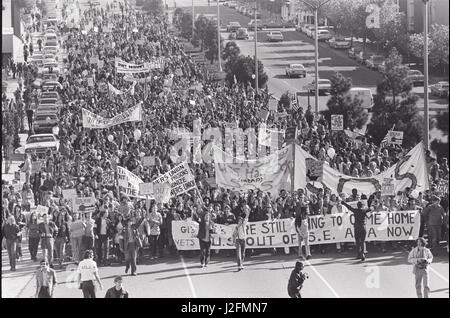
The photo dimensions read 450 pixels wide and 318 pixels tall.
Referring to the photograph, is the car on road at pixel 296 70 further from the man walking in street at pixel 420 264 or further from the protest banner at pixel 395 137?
the man walking in street at pixel 420 264

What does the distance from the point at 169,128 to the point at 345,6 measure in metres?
27.3

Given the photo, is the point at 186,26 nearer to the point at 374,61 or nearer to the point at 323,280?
the point at 374,61

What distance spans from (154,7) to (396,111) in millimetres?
50027

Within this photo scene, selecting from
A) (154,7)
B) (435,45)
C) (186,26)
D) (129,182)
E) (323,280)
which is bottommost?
(323,280)

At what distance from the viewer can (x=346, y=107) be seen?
118ft

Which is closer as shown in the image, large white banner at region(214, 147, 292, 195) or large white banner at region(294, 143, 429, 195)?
large white banner at region(294, 143, 429, 195)

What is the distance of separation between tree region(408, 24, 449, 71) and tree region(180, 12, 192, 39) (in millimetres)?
20976

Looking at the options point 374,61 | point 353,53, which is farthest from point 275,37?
point 374,61

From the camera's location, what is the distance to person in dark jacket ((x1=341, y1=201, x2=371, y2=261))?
2105cm

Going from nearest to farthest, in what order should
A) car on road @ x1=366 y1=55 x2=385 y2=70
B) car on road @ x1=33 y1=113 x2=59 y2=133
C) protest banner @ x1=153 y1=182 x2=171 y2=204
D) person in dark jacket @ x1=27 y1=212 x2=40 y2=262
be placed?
1. person in dark jacket @ x1=27 y1=212 x2=40 y2=262
2. protest banner @ x1=153 y1=182 x2=171 y2=204
3. car on road @ x1=33 y1=113 x2=59 y2=133
4. car on road @ x1=366 y1=55 x2=385 y2=70

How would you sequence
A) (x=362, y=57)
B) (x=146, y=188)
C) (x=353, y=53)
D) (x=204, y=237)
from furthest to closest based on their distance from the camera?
(x=353, y=53), (x=362, y=57), (x=146, y=188), (x=204, y=237)

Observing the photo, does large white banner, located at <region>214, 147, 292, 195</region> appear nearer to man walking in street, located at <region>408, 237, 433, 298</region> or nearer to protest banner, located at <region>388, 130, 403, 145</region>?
protest banner, located at <region>388, 130, 403, 145</region>

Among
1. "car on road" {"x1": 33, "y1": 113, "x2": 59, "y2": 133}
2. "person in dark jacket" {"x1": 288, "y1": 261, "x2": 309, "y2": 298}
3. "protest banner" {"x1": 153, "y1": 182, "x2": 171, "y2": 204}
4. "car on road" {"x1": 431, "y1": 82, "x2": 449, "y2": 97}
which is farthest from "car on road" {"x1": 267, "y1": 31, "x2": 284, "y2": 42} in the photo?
"person in dark jacket" {"x1": 288, "y1": 261, "x2": 309, "y2": 298}

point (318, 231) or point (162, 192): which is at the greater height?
point (162, 192)
